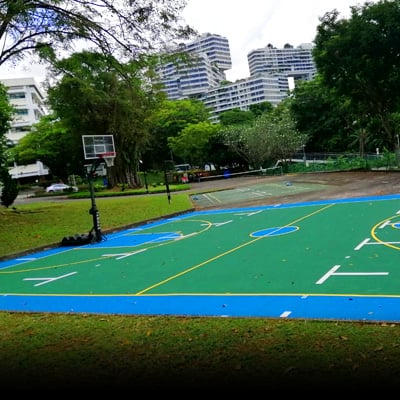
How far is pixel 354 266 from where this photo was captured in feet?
28.6

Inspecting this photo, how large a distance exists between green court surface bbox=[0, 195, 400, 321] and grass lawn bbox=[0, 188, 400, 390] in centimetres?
82

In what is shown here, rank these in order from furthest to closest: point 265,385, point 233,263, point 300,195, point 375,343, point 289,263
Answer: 1. point 300,195
2. point 233,263
3. point 289,263
4. point 375,343
5. point 265,385

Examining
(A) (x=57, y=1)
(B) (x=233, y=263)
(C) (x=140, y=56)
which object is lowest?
(B) (x=233, y=263)

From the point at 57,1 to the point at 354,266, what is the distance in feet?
46.4

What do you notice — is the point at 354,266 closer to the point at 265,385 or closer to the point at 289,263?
the point at 289,263

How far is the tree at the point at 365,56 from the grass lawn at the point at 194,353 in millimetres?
25559

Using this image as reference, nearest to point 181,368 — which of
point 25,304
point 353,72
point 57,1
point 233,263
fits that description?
point 25,304

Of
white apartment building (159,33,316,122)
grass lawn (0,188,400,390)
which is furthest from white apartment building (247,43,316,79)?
grass lawn (0,188,400,390)

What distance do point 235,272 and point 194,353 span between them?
467cm

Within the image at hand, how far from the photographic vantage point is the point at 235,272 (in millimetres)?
9422

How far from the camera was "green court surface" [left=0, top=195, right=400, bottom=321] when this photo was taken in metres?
6.95

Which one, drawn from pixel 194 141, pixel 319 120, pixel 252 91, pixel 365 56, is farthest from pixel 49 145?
pixel 252 91

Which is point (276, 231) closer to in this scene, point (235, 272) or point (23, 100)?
point (235, 272)

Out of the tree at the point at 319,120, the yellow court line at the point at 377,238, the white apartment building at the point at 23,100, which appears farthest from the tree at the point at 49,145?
the yellow court line at the point at 377,238
